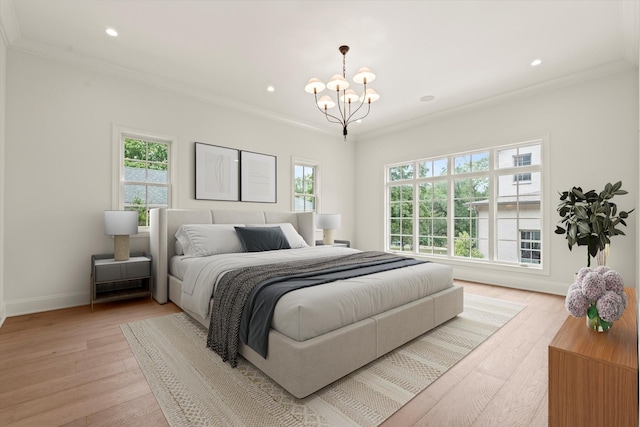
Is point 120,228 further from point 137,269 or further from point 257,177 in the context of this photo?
point 257,177

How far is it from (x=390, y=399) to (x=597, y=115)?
14.8 ft

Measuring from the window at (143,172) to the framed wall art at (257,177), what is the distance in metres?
1.10

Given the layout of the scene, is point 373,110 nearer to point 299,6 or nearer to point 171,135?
point 299,6

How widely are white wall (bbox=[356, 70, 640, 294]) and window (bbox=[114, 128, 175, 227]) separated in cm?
454

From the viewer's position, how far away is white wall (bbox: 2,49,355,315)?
323 centimetres

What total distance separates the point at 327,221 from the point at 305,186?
947 millimetres

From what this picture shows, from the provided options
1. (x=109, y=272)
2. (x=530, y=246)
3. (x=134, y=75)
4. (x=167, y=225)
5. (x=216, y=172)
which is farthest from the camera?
(x=216, y=172)

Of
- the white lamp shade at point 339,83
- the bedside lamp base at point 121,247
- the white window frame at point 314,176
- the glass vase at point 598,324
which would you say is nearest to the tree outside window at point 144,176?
the bedside lamp base at point 121,247

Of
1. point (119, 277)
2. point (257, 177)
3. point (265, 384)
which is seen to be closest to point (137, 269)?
point (119, 277)

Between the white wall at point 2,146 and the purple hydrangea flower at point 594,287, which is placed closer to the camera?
the purple hydrangea flower at point 594,287

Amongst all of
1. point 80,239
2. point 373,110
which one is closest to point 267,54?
point 373,110

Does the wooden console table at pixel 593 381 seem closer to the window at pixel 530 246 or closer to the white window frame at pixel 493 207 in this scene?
the white window frame at pixel 493 207

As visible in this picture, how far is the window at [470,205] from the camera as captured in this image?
454 centimetres

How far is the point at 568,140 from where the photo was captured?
13.4 ft
